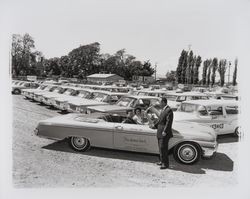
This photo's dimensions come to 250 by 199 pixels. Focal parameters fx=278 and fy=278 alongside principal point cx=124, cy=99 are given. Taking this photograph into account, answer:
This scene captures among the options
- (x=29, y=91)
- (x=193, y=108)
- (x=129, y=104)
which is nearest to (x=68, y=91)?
(x=29, y=91)

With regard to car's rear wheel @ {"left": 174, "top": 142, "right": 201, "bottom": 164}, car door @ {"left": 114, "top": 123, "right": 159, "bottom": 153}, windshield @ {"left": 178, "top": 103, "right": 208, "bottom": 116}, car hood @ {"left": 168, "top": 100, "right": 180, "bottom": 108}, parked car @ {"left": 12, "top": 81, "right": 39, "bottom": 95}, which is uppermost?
parked car @ {"left": 12, "top": 81, "right": 39, "bottom": 95}

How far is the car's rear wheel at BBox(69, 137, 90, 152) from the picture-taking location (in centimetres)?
563

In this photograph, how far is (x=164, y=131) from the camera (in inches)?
196

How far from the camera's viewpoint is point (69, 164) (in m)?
5.05

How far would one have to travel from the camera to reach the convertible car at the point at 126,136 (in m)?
A: 5.25

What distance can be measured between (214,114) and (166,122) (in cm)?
268

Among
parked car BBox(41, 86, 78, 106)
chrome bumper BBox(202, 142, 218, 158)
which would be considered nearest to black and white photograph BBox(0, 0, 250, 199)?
chrome bumper BBox(202, 142, 218, 158)

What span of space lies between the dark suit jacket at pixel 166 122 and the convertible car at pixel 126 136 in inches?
9.1

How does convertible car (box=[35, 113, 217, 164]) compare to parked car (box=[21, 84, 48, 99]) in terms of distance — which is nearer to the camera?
convertible car (box=[35, 113, 217, 164])

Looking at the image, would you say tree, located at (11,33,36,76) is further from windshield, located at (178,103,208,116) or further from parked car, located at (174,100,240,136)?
windshield, located at (178,103,208,116)

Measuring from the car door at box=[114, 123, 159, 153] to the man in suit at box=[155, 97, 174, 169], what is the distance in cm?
21

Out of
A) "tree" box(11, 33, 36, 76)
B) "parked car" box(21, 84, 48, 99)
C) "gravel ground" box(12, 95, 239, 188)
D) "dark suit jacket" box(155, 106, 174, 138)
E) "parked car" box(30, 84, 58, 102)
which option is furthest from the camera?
"parked car" box(21, 84, 48, 99)

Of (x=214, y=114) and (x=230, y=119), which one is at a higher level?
(x=214, y=114)

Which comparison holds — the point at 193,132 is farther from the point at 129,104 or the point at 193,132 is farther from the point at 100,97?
the point at 100,97
